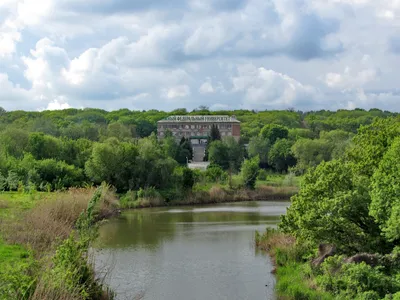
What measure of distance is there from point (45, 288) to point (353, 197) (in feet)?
39.4

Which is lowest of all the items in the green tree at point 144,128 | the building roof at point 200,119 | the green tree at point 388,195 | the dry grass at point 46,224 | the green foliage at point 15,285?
the dry grass at point 46,224

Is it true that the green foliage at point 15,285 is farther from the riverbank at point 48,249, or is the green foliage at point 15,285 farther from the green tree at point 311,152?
the green tree at point 311,152

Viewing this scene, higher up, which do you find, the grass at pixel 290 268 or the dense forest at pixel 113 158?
the dense forest at pixel 113 158

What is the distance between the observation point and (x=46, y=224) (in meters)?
24.6

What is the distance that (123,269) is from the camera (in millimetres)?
25266

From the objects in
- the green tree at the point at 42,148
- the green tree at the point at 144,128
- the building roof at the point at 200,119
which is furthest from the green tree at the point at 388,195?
the building roof at the point at 200,119

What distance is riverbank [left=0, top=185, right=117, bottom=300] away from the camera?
12.7 m

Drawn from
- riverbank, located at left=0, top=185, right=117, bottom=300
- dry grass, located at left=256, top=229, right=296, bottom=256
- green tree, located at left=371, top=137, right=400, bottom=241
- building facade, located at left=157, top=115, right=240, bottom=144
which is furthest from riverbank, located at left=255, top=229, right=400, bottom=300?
building facade, located at left=157, top=115, right=240, bottom=144

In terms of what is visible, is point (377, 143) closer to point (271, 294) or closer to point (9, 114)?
point (271, 294)

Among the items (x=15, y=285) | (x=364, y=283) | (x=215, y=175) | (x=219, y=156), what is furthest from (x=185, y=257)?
(x=219, y=156)

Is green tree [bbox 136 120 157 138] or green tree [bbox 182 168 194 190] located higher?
green tree [bbox 136 120 157 138]

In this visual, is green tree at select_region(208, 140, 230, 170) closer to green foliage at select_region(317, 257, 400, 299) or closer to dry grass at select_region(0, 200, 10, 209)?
dry grass at select_region(0, 200, 10, 209)

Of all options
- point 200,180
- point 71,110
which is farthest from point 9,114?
point 200,180

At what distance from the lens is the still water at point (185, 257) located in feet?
71.5
